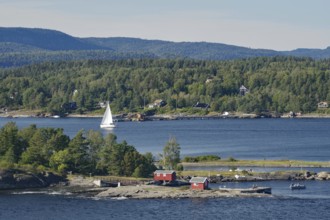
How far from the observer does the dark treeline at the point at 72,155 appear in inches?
3465

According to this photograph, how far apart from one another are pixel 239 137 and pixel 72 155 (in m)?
63.6

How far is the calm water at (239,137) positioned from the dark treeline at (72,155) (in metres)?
25.5

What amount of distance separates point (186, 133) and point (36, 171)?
74.3 metres

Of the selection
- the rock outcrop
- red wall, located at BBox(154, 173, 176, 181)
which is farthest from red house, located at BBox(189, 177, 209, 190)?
the rock outcrop

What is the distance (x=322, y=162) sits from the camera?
104m

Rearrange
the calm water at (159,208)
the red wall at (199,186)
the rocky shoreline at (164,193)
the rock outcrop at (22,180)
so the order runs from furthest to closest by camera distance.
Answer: the rock outcrop at (22,180) → the red wall at (199,186) → the rocky shoreline at (164,193) → the calm water at (159,208)

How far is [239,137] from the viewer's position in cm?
14850

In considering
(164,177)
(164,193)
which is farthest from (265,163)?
(164,193)

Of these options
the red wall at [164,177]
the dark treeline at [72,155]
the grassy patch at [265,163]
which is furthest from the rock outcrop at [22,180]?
the grassy patch at [265,163]

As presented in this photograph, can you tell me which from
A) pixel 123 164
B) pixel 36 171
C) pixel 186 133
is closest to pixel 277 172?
pixel 123 164

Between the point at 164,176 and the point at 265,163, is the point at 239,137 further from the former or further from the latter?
the point at 164,176

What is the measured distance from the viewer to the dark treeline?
289 ft

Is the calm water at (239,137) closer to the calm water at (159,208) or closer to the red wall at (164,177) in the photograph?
the red wall at (164,177)

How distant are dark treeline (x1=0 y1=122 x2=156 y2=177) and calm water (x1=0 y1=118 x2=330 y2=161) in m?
25.5
